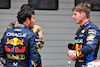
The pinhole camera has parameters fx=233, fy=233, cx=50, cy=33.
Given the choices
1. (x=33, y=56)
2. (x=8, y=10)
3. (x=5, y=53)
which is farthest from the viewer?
(x=8, y=10)

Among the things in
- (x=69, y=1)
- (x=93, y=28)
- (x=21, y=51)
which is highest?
(x=69, y=1)

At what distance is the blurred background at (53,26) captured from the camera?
7.76 meters

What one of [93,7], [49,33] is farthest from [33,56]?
[93,7]

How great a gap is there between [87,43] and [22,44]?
3.46 ft

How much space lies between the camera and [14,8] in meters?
7.79

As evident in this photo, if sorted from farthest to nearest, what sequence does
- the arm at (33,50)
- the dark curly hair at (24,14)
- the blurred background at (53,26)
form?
1. the blurred background at (53,26)
2. the dark curly hair at (24,14)
3. the arm at (33,50)

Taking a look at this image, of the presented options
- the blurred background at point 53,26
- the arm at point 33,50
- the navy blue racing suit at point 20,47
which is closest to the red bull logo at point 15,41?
the navy blue racing suit at point 20,47

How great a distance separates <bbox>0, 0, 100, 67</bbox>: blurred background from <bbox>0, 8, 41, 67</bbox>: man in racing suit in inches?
152

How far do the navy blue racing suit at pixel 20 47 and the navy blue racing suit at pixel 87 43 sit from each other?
28.3 inches

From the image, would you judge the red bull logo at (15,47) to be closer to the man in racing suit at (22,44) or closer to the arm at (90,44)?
the man in racing suit at (22,44)

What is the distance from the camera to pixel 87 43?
3785mm

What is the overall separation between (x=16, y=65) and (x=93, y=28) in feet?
4.68

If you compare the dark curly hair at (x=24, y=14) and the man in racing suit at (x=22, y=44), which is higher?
the dark curly hair at (x=24, y=14)

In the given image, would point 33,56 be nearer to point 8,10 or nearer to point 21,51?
point 21,51
